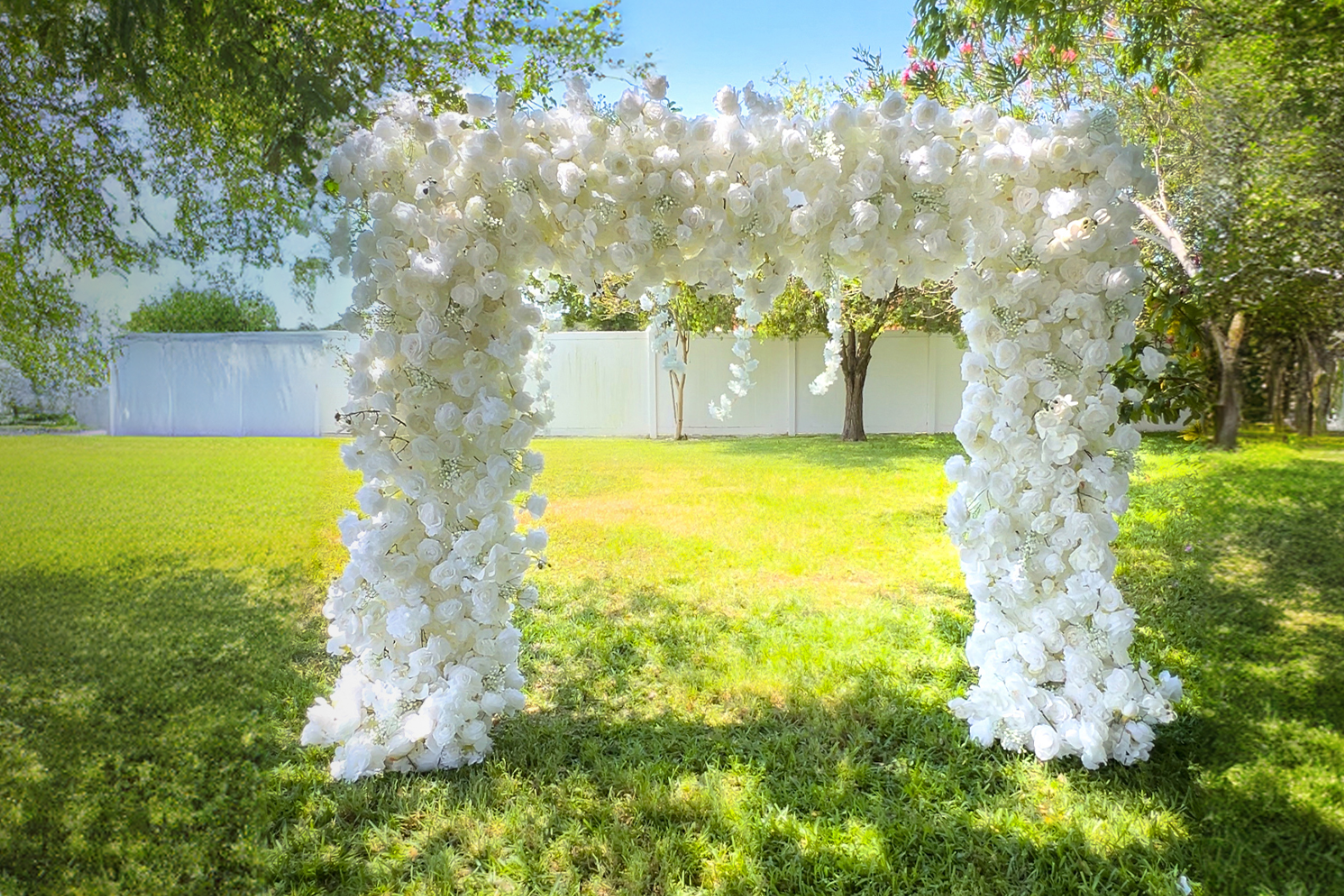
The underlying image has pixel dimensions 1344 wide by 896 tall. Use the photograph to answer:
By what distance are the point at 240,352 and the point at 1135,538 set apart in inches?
158

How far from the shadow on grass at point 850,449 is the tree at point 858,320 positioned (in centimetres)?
21

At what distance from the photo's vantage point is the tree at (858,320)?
4664 millimetres

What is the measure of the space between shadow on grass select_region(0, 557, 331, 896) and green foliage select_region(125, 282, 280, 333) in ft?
2.72

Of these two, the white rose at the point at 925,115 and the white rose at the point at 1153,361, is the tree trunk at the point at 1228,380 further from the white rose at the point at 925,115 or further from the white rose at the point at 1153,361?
the white rose at the point at 925,115

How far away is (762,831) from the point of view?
1.50 metres

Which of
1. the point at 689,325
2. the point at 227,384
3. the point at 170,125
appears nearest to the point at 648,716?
the point at 227,384

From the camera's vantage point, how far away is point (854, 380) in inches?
218

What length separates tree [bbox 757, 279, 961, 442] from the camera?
15.3 ft

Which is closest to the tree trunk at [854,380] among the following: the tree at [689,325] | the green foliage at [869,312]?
the green foliage at [869,312]

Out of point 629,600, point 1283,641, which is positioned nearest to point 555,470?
point 629,600

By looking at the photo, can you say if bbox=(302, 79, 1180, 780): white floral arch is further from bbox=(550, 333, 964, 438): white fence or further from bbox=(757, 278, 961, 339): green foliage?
bbox=(550, 333, 964, 438): white fence

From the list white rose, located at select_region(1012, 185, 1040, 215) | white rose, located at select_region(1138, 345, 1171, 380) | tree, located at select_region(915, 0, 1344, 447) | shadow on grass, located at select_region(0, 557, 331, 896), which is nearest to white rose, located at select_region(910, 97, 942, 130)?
white rose, located at select_region(1012, 185, 1040, 215)

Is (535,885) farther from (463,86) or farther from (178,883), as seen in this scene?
(463,86)

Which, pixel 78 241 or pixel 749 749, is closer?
pixel 749 749
